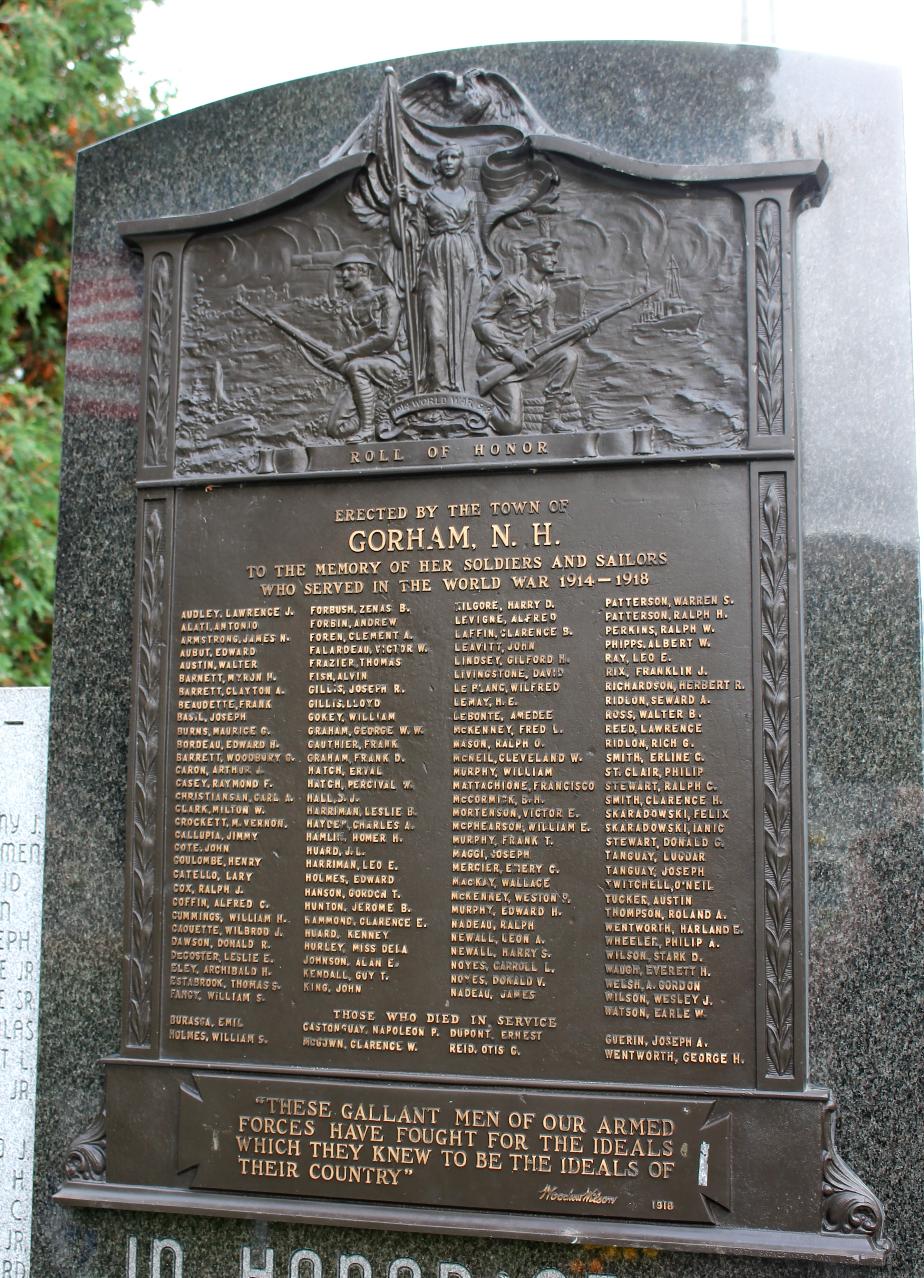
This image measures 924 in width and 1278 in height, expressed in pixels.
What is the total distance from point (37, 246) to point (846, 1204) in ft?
40.4

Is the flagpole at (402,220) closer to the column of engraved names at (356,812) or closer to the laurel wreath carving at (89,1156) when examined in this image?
the column of engraved names at (356,812)

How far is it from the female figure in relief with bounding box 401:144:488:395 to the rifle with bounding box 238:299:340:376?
1.66ft

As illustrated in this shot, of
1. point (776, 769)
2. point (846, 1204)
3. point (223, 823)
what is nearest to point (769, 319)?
point (776, 769)

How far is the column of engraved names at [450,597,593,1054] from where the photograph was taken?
5.80 metres

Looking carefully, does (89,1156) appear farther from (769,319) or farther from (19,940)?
(769,319)

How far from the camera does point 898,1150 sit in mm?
5500

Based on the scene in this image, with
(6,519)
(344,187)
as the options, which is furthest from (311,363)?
(6,519)

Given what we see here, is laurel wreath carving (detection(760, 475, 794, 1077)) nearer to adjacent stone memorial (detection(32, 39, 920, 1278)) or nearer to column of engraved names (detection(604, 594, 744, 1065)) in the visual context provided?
adjacent stone memorial (detection(32, 39, 920, 1278))

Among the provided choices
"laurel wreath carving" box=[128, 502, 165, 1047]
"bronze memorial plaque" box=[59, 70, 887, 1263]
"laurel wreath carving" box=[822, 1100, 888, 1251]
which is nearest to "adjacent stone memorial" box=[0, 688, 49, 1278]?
"bronze memorial plaque" box=[59, 70, 887, 1263]

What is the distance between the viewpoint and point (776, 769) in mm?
→ 5633

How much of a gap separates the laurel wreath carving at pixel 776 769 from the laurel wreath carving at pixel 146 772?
2.96 meters

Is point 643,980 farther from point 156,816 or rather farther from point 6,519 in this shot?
point 6,519

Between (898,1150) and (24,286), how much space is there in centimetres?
1129

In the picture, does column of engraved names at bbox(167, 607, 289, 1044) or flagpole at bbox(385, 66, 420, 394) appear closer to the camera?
column of engraved names at bbox(167, 607, 289, 1044)
